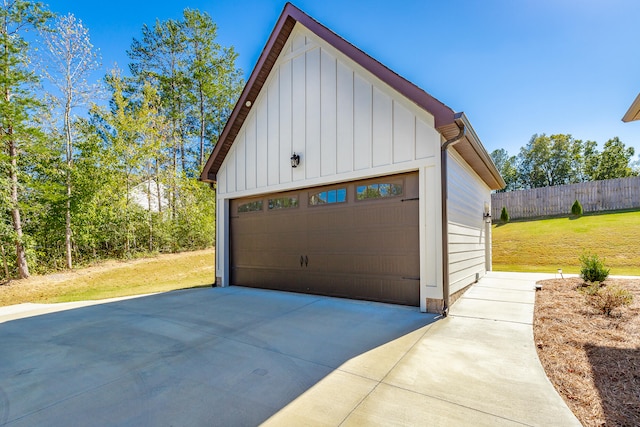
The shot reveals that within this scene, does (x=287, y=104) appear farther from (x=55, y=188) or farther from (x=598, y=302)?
(x=55, y=188)

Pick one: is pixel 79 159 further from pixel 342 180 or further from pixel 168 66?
pixel 342 180

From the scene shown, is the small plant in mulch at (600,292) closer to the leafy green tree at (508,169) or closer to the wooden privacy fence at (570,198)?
the wooden privacy fence at (570,198)

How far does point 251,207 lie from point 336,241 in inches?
107

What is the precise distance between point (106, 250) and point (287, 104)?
10.6 meters

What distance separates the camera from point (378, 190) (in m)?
5.41

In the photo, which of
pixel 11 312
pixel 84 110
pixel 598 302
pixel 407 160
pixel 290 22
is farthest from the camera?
pixel 84 110

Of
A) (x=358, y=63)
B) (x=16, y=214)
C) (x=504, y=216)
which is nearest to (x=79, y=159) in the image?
(x=16, y=214)

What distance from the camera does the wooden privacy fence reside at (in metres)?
15.5

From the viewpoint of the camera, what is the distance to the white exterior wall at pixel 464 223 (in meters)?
5.17

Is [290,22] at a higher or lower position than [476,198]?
higher

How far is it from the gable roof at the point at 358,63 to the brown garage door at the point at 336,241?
1.08 m

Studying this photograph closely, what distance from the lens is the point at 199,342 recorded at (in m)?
3.55

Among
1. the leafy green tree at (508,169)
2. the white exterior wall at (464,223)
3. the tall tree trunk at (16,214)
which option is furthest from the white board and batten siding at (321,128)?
the leafy green tree at (508,169)

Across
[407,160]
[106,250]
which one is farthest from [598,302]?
[106,250]
